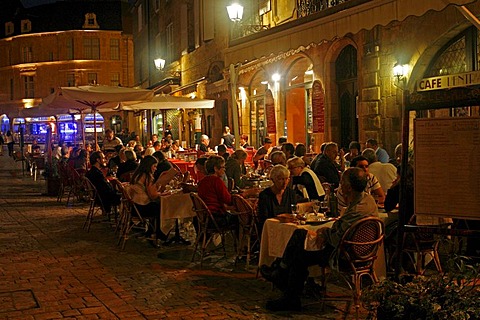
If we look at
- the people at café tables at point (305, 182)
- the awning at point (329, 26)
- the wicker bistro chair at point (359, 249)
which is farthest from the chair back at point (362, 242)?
the people at café tables at point (305, 182)

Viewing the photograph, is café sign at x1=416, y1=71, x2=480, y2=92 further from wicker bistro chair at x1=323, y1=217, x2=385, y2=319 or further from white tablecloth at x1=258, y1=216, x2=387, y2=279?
white tablecloth at x1=258, y1=216, x2=387, y2=279

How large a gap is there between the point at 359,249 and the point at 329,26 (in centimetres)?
339

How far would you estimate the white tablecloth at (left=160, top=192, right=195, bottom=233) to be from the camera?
923 cm

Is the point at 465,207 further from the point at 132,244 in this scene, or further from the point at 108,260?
the point at 132,244

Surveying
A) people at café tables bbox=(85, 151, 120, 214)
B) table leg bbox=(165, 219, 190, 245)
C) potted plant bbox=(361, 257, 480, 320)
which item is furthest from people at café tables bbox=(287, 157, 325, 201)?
potted plant bbox=(361, 257, 480, 320)

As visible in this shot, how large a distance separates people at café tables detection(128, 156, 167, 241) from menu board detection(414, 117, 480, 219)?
18.2ft

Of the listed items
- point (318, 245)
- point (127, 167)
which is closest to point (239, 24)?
point (127, 167)

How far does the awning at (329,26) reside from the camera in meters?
7.08

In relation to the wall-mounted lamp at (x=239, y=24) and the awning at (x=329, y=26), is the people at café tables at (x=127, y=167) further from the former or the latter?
the wall-mounted lamp at (x=239, y=24)

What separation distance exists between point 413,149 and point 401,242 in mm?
645

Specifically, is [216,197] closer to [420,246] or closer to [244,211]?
[244,211]

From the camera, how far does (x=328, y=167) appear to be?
31.3 ft

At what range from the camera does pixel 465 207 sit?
13.6ft

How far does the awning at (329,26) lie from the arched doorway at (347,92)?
19.8 ft
